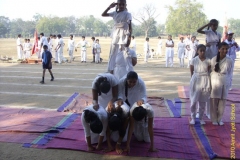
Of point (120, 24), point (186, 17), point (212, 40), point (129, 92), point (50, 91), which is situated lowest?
point (50, 91)

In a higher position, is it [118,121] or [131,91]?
[131,91]

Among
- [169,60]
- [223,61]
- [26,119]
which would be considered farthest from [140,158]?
[169,60]

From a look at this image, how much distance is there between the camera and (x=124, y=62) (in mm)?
5711

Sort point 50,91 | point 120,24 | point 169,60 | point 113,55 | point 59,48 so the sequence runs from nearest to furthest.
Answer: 1. point 120,24
2. point 113,55
3. point 50,91
4. point 169,60
5. point 59,48

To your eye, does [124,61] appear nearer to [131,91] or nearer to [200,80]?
[131,91]

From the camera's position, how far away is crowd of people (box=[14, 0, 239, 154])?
4.05 m

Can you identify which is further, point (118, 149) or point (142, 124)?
point (142, 124)

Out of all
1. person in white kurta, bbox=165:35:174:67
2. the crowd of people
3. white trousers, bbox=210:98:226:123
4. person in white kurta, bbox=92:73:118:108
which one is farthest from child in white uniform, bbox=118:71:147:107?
person in white kurta, bbox=165:35:174:67

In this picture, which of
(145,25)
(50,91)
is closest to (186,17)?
(145,25)

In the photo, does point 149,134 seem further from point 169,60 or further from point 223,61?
point 169,60

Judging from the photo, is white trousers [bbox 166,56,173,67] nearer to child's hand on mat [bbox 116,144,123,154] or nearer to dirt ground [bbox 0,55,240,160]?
dirt ground [bbox 0,55,240,160]

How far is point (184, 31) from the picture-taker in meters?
43.8

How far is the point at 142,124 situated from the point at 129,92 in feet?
1.88

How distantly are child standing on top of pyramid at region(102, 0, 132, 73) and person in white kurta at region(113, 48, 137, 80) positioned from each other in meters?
0.22
